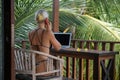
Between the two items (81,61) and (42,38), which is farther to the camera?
(81,61)

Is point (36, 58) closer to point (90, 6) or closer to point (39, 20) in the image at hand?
point (39, 20)

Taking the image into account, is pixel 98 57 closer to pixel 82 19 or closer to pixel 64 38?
pixel 64 38

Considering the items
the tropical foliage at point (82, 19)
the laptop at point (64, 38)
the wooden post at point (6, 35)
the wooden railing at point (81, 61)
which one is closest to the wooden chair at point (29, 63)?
the wooden post at point (6, 35)

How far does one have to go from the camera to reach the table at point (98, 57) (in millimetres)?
4129

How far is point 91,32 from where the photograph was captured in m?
7.18

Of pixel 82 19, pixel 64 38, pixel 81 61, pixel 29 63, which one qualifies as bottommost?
pixel 81 61

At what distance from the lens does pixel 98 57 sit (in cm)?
409

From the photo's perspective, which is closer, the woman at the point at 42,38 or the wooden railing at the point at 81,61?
the woman at the point at 42,38

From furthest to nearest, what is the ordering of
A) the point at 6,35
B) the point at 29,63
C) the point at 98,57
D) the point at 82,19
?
the point at 82,19, the point at 98,57, the point at 29,63, the point at 6,35

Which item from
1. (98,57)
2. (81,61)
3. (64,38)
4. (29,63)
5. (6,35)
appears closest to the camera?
(6,35)

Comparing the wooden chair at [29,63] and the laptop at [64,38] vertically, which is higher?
the laptop at [64,38]

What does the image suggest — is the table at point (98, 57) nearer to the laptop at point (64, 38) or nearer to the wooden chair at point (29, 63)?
the laptop at point (64, 38)

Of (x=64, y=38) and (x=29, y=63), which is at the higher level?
(x=64, y=38)

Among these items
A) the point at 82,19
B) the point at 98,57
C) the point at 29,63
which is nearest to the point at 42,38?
the point at 29,63
